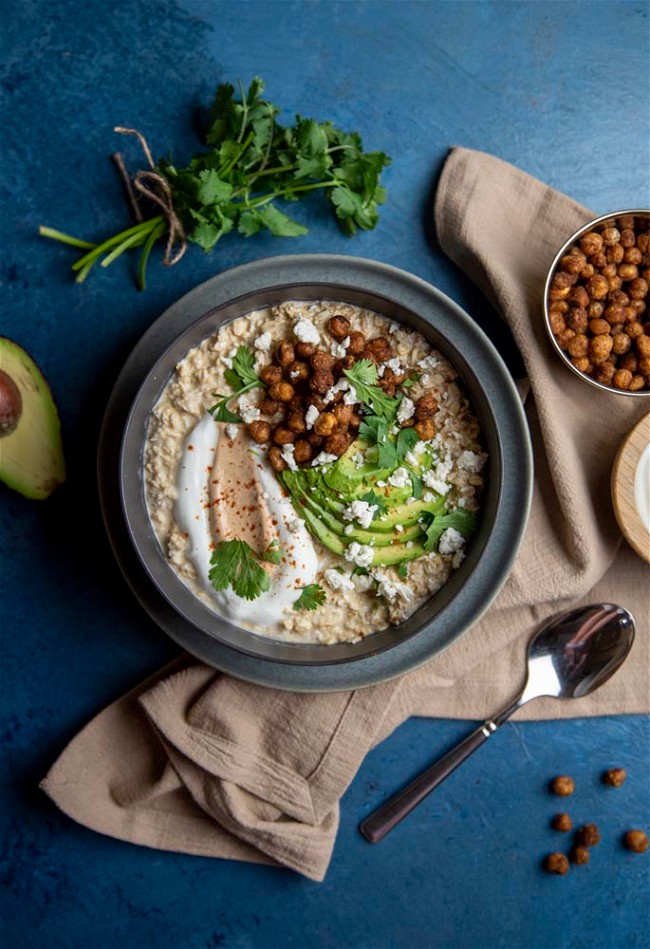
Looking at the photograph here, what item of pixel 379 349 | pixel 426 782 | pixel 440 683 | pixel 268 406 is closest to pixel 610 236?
pixel 379 349

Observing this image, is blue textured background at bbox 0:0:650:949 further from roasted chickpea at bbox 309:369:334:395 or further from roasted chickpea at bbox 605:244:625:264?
roasted chickpea at bbox 309:369:334:395

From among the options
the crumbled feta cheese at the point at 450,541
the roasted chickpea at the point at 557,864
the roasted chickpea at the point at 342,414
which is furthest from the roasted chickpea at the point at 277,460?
the roasted chickpea at the point at 557,864

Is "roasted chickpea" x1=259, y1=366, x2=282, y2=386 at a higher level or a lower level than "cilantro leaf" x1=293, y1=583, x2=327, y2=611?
higher

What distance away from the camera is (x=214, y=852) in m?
3.07

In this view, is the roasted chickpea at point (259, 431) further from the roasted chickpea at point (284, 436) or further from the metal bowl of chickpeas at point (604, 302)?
the metal bowl of chickpeas at point (604, 302)

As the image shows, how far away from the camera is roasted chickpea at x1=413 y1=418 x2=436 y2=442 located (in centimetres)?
268

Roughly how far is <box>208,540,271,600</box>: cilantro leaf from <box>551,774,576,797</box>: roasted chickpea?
1.47 m

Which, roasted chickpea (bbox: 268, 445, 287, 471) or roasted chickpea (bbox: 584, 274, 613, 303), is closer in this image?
roasted chickpea (bbox: 268, 445, 287, 471)

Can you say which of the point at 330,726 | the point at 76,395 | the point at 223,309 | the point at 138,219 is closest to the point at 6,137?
the point at 138,219

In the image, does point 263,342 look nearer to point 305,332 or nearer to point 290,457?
point 305,332

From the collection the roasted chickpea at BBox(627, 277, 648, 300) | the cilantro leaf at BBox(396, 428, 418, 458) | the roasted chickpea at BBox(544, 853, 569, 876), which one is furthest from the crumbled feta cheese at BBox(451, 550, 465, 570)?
the roasted chickpea at BBox(544, 853, 569, 876)

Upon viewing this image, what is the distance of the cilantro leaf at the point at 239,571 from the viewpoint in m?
2.61

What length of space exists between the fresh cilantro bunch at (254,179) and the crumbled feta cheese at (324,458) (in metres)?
0.83

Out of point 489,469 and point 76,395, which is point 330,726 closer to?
point 489,469
